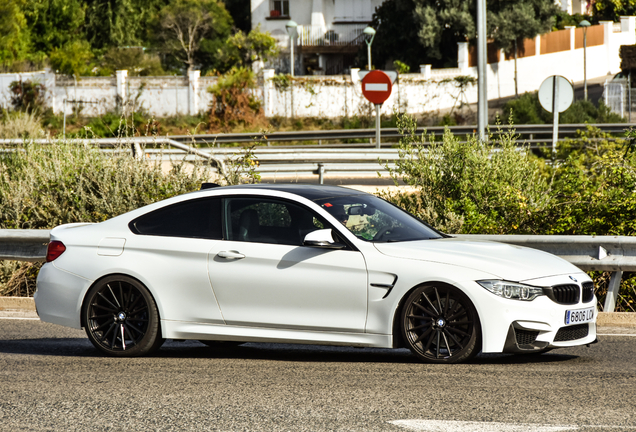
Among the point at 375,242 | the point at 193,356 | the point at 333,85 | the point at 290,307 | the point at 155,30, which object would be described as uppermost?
the point at 155,30

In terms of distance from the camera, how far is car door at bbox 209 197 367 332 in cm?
680

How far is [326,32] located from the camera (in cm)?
5909

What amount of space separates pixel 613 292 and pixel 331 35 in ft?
169

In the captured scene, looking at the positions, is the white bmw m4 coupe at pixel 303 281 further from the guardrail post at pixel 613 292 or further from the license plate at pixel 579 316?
the guardrail post at pixel 613 292

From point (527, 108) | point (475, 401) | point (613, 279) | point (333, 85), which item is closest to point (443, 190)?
point (613, 279)

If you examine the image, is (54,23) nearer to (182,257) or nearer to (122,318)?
(122,318)

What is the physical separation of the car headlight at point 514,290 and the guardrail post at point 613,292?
2.99 meters

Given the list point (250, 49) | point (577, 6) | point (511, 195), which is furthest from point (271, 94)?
point (577, 6)

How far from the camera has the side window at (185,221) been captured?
732 cm

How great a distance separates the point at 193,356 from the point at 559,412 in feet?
11.1

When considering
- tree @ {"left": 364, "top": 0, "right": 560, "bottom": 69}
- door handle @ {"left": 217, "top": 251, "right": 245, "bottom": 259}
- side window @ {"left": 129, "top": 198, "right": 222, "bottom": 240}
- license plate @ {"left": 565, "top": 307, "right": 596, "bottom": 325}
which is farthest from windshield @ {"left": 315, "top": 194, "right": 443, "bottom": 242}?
tree @ {"left": 364, "top": 0, "right": 560, "bottom": 69}

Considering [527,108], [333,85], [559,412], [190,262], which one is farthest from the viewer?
[333,85]

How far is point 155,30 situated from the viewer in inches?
2324

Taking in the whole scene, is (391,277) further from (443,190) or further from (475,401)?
(443,190)
